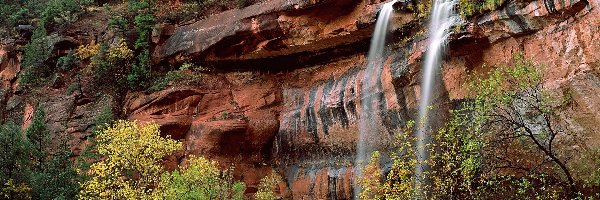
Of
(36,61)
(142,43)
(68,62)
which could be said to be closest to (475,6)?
(142,43)

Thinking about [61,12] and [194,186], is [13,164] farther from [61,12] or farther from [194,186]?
[61,12]

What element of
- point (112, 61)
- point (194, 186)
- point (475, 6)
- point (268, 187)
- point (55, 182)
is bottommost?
point (194, 186)

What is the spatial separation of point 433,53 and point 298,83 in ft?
31.6

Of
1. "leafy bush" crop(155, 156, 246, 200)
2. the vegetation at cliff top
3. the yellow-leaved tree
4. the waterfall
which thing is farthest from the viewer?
the waterfall

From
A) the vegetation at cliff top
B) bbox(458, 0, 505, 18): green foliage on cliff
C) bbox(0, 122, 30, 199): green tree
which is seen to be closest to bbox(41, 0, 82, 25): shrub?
bbox(0, 122, 30, 199): green tree

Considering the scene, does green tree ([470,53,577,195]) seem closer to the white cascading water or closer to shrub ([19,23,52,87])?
the white cascading water

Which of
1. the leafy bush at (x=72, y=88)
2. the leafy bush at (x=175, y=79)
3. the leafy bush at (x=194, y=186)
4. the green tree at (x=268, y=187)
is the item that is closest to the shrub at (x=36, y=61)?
the leafy bush at (x=72, y=88)

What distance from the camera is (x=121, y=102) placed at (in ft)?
99.8

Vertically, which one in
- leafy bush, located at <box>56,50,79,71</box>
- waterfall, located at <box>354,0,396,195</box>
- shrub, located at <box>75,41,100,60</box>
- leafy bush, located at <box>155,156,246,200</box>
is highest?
shrub, located at <box>75,41,100,60</box>

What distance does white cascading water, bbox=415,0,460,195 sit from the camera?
66.1 ft

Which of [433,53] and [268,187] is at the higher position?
[433,53]

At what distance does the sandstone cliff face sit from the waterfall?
17cm

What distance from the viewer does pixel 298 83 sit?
2877 centimetres

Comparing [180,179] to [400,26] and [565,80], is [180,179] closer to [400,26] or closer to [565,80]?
[400,26]
